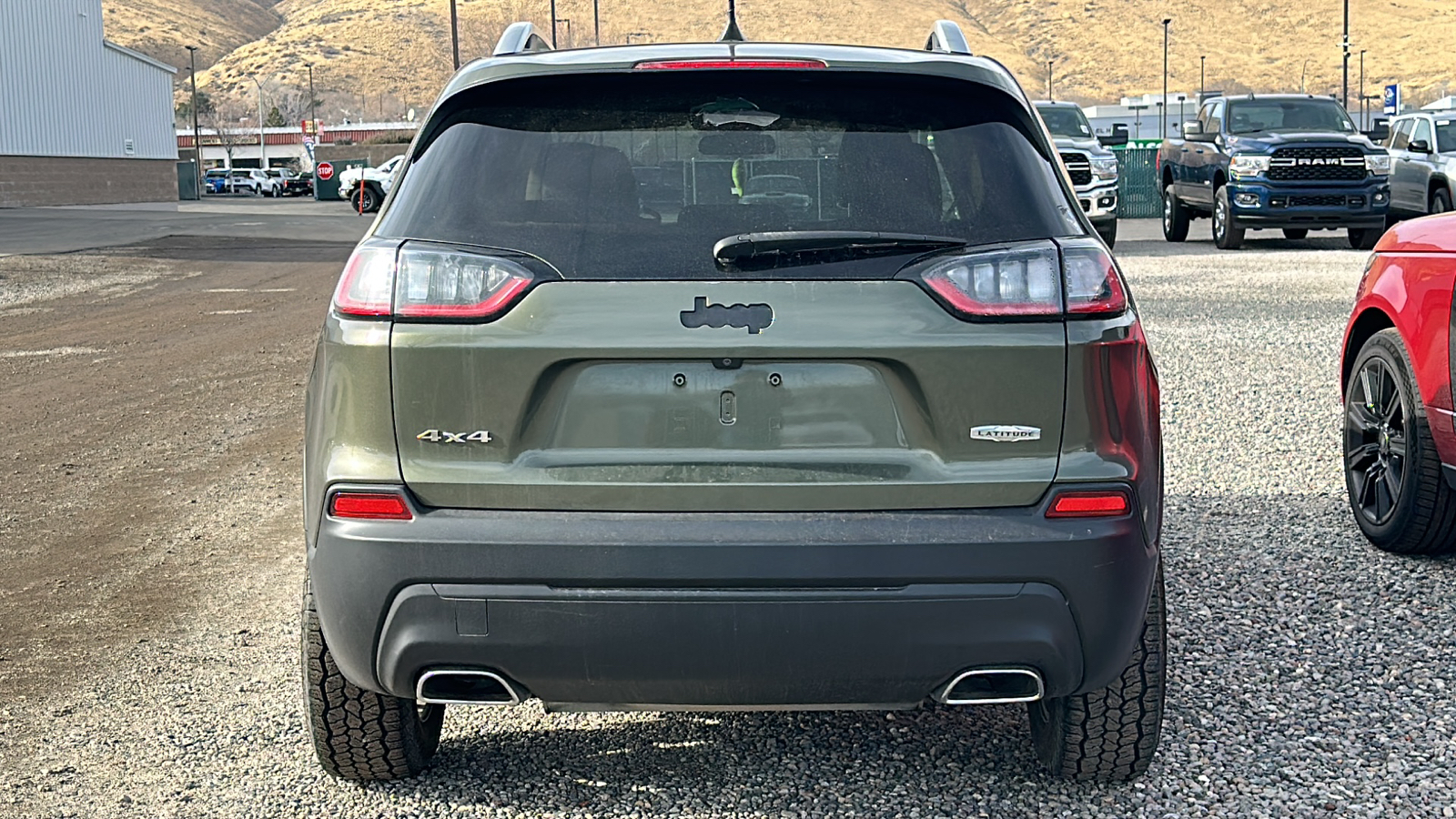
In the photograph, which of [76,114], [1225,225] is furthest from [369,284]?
[76,114]

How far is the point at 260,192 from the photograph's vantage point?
82.7 meters

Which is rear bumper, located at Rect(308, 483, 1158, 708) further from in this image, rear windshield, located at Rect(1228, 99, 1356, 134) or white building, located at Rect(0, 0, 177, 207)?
white building, located at Rect(0, 0, 177, 207)

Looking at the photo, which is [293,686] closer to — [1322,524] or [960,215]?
[960,215]

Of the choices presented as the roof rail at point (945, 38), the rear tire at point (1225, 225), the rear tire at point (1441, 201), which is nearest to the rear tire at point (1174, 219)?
the rear tire at point (1225, 225)

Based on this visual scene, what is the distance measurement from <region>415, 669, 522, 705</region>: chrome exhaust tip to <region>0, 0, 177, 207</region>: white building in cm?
4896

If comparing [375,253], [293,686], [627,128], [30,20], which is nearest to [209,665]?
[293,686]

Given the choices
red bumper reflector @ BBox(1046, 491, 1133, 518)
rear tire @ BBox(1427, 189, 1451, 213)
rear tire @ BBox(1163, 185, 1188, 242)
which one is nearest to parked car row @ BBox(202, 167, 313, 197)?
rear tire @ BBox(1163, 185, 1188, 242)

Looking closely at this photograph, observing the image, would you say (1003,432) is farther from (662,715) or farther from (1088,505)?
(662,715)

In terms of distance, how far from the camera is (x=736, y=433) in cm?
303

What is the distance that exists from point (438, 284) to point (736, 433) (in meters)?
0.65

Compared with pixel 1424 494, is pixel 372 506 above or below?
above

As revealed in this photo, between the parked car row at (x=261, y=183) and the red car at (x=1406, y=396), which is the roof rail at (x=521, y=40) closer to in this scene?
the red car at (x=1406, y=396)

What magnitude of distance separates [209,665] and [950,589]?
2.62 metres

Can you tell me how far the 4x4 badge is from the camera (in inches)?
119
